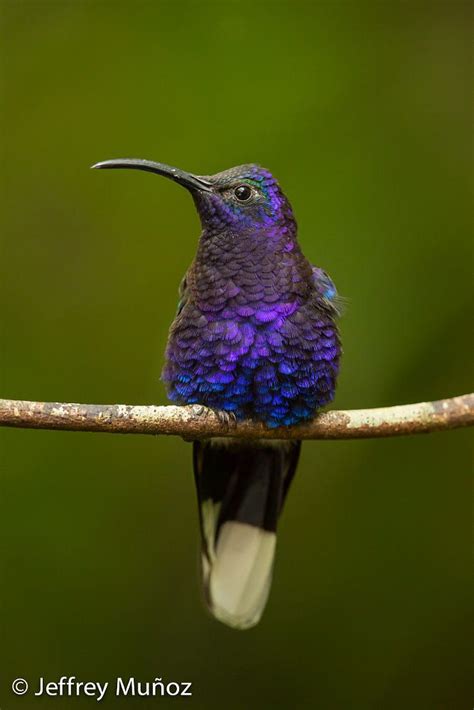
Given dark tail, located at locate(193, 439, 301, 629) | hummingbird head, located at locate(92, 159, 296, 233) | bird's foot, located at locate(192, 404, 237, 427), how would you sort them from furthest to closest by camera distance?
dark tail, located at locate(193, 439, 301, 629) < hummingbird head, located at locate(92, 159, 296, 233) < bird's foot, located at locate(192, 404, 237, 427)

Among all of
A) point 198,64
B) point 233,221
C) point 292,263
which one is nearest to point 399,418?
point 292,263

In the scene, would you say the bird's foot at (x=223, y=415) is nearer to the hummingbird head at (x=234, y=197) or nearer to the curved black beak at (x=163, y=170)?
the hummingbird head at (x=234, y=197)

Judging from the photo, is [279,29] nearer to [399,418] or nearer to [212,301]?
[212,301]

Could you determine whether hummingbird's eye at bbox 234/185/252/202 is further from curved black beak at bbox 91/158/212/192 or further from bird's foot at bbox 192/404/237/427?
bird's foot at bbox 192/404/237/427

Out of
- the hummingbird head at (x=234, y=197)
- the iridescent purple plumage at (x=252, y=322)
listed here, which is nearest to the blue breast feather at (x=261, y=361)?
the iridescent purple plumage at (x=252, y=322)

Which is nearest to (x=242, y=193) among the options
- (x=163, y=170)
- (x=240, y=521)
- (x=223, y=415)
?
(x=163, y=170)

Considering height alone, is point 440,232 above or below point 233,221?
above

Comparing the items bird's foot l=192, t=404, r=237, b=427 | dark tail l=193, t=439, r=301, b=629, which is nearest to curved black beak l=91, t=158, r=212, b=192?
bird's foot l=192, t=404, r=237, b=427
